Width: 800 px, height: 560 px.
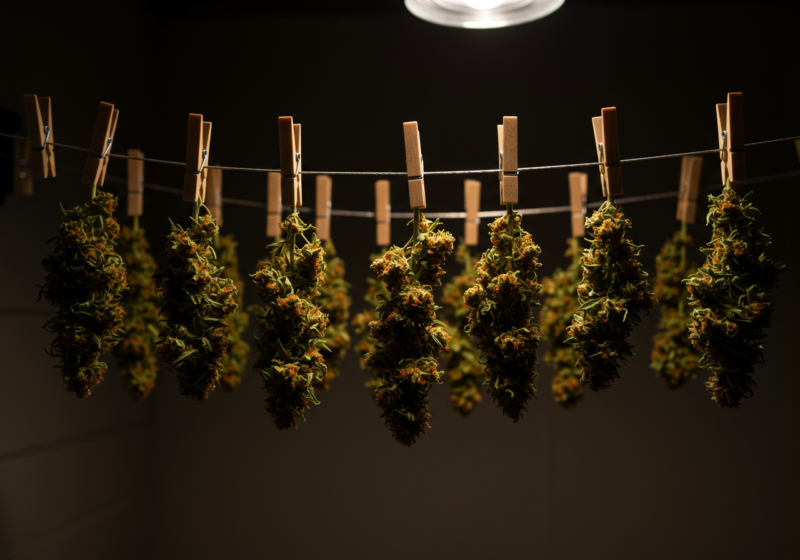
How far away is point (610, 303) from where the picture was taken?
2.20m

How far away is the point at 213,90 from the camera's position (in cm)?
445

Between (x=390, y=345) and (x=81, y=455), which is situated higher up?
(x=390, y=345)

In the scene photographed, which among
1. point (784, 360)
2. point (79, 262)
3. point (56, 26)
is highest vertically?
point (56, 26)

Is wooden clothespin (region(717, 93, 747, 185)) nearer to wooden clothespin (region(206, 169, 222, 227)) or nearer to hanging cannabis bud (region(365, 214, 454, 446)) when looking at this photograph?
hanging cannabis bud (region(365, 214, 454, 446))

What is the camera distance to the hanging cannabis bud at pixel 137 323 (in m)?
3.06

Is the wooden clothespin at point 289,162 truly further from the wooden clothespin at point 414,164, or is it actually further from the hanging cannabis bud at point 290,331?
the wooden clothespin at point 414,164

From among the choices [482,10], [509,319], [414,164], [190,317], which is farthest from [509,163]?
[190,317]

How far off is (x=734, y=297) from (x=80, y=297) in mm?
2285

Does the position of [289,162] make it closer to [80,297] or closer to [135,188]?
[80,297]

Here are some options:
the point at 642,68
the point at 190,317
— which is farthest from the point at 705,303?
the point at 642,68

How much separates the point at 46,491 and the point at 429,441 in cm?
226

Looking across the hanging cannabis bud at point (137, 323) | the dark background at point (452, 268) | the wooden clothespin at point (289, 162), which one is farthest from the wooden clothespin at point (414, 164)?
the dark background at point (452, 268)

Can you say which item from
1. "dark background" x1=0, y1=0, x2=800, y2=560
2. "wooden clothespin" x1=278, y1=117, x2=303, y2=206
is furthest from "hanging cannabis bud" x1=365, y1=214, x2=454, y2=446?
"dark background" x1=0, y1=0, x2=800, y2=560

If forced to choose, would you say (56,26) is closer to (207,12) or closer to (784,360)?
(207,12)
